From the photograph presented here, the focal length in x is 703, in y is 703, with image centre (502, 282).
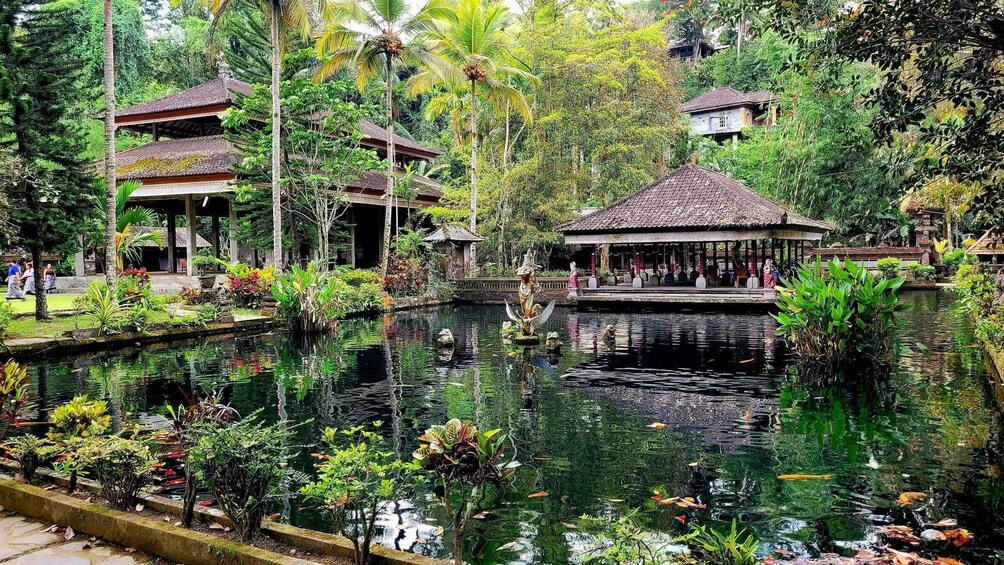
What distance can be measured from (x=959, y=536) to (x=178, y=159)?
27733 millimetres

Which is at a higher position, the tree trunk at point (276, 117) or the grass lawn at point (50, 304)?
the tree trunk at point (276, 117)

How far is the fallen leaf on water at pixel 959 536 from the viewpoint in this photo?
470 cm

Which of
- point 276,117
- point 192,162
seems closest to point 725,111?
point 192,162

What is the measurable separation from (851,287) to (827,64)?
4.71m

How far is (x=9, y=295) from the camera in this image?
22.3 m

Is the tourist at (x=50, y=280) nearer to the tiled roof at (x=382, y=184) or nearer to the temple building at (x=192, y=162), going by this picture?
the temple building at (x=192, y=162)

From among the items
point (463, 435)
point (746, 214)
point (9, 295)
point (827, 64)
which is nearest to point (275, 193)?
point (9, 295)

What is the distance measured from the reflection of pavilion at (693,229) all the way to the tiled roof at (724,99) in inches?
1071

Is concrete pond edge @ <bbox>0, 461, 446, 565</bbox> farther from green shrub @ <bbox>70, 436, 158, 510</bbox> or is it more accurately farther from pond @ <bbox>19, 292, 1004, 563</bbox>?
pond @ <bbox>19, 292, 1004, 563</bbox>

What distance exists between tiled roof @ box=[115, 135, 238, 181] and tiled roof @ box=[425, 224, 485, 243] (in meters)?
7.78

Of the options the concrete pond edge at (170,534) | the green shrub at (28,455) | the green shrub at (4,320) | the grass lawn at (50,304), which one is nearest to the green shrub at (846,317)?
the concrete pond edge at (170,534)

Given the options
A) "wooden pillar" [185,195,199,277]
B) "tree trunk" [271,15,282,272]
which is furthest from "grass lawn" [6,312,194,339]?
"wooden pillar" [185,195,199,277]

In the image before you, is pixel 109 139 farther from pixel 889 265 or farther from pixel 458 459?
pixel 889 265

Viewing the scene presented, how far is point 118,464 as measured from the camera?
4.40 metres
